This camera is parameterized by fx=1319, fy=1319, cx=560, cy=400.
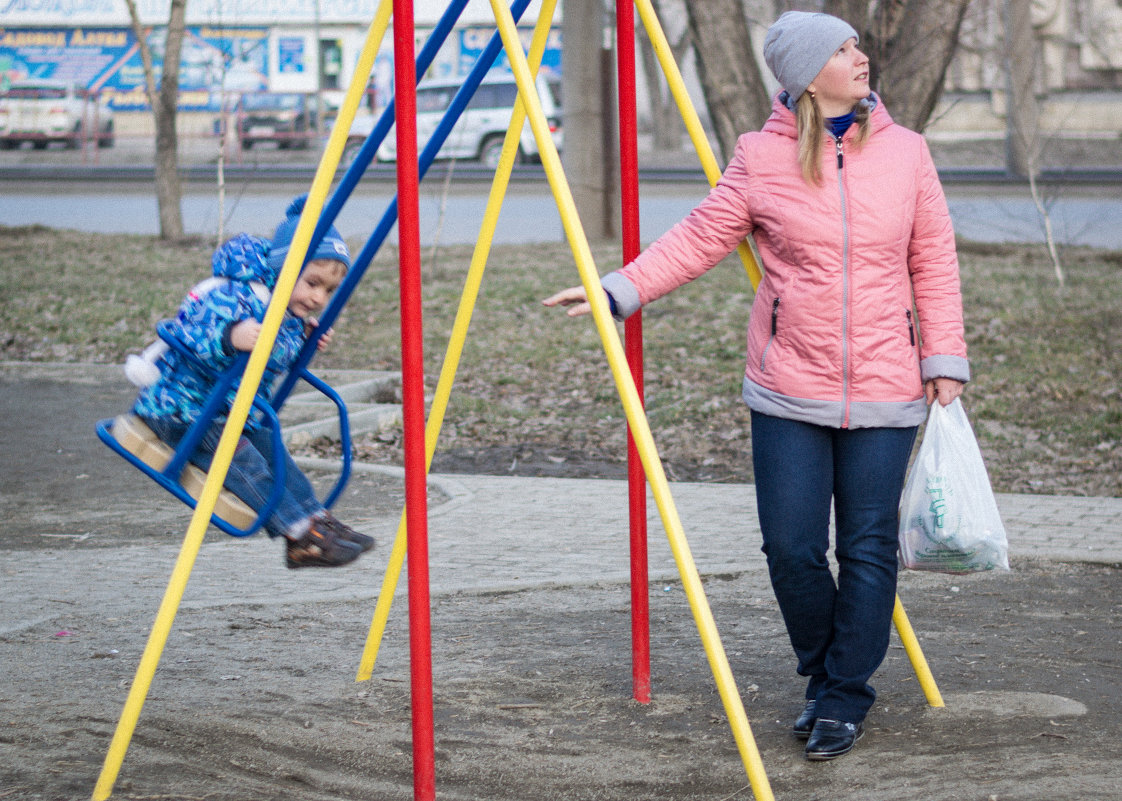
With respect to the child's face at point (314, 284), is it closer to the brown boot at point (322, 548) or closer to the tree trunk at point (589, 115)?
the brown boot at point (322, 548)

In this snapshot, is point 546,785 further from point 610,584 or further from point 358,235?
point 358,235

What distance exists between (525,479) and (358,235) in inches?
407

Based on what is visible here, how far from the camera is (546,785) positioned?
130 inches

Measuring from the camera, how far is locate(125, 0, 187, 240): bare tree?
1562 centimetres

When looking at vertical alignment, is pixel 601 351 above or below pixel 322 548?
below

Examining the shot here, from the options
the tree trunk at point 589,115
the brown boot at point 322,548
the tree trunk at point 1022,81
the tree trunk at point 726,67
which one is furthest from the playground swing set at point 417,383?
the tree trunk at point 589,115

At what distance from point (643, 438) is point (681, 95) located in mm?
1048

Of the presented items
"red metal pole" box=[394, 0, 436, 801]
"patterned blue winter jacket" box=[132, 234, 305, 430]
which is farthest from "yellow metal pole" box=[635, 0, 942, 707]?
"patterned blue winter jacket" box=[132, 234, 305, 430]

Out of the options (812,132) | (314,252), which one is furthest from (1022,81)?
(314,252)

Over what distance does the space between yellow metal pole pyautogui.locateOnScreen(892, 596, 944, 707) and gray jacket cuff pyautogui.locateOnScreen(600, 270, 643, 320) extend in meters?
1.13

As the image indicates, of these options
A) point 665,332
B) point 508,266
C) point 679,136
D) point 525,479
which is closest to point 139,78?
point 679,136

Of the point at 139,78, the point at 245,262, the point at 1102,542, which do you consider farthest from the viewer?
the point at 139,78

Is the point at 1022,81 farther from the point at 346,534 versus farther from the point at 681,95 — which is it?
the point at 346,534

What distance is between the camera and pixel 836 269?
10.5 ft
